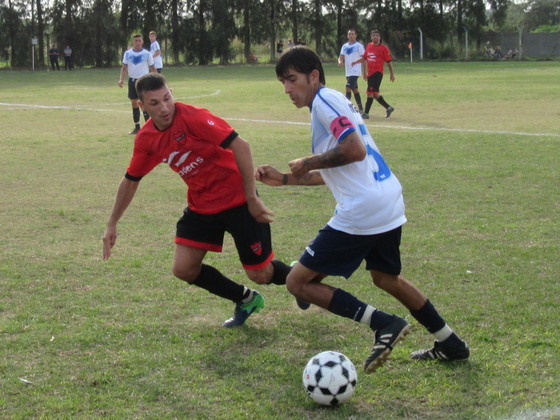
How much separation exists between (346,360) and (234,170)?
4.79ft

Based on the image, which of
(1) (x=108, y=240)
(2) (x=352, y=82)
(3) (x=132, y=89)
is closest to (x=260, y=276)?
(1) (x=108, y=240)

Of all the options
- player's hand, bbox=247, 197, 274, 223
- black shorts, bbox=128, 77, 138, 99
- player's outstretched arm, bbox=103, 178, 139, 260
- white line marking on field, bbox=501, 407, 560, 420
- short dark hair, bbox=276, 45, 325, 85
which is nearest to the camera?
white line marking on field, bbox=501, 407, 560, 420

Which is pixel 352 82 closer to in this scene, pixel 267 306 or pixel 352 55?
pixel 352 55

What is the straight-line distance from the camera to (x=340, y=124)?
Answer: 394cm

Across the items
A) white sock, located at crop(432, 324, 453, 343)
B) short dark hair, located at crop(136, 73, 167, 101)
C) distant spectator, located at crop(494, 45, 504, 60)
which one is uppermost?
distant spectator, located at crop(494, 45, 504, 60)

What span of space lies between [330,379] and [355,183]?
98 cm

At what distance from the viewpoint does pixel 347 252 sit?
4129 mm

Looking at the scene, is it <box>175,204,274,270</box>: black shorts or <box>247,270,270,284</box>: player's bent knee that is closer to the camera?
<box>175,204,274,270</box>: black shorts

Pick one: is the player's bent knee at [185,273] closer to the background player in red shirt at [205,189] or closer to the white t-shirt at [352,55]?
the background player in red shirt at [205,189]

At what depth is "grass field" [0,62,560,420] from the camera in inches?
157

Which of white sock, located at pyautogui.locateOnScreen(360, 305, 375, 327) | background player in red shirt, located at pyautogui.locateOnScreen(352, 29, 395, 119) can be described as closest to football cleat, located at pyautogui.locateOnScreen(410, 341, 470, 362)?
white sock, located at pyautogui.locateOnScreen(360, 305, 375, 327)

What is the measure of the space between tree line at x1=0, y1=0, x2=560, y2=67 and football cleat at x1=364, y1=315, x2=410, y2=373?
53.3 m

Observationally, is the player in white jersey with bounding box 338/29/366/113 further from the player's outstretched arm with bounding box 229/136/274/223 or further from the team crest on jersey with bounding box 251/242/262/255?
the player's outstretched arm with bounding box 229/136/274/223

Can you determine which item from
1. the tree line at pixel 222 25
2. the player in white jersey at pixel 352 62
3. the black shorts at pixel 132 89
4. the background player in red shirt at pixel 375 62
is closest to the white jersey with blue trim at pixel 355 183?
the black shorts at pixel 132 89
